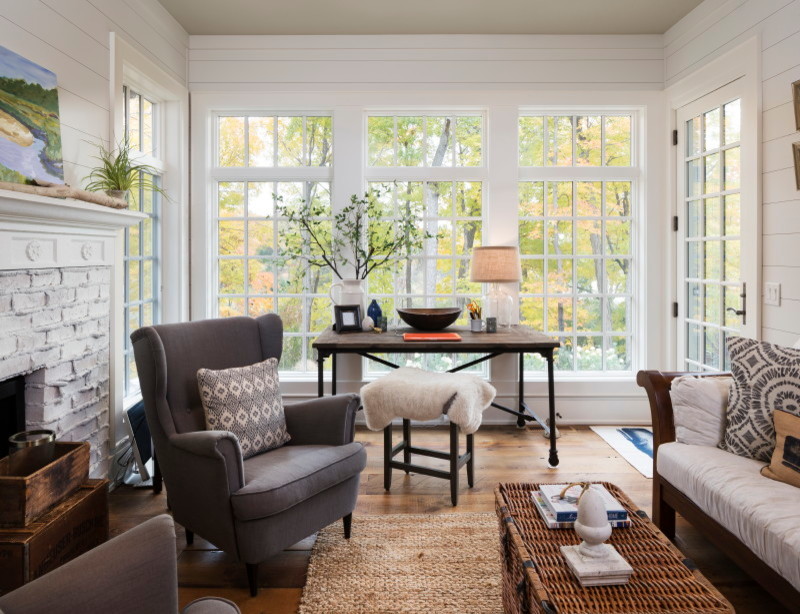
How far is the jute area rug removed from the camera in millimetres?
1968

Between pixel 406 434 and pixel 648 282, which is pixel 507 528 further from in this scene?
pixel 648 282

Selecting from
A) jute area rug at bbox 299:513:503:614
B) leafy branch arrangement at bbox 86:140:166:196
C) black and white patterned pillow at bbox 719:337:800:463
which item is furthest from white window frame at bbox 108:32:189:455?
black and white patterned pillow at bbox 719:337:800:463

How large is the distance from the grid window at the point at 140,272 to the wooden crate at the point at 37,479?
4.06 ft

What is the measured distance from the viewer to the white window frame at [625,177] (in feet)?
13.6

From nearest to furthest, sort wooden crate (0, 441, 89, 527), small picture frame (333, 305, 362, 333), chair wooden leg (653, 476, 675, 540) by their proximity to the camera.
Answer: wooden crate (0, 441, 89, 527), chair wooden leg (653, 476, 675, 540), small picture frame (333, 305, 362, 333)

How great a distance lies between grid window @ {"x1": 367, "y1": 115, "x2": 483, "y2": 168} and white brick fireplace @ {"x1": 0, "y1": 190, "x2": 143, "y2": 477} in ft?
6.36

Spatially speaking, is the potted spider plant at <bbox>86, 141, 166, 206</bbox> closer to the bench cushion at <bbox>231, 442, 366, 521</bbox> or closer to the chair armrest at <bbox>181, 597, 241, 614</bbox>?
the bench cushion at <bbox>231, 442, 366, 521</bbox>

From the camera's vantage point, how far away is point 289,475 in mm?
2090

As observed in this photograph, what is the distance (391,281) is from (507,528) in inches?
107

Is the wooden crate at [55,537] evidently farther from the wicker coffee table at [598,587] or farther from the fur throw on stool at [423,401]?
the wicker coffee table at [598,587]

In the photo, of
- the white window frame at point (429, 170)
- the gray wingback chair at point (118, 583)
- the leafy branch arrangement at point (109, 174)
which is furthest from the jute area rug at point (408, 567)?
the white window frame at point (429, 170)

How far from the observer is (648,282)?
162 inches

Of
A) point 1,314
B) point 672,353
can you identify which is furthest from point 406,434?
point 672,353

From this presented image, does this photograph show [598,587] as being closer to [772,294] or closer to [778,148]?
[772,294]
